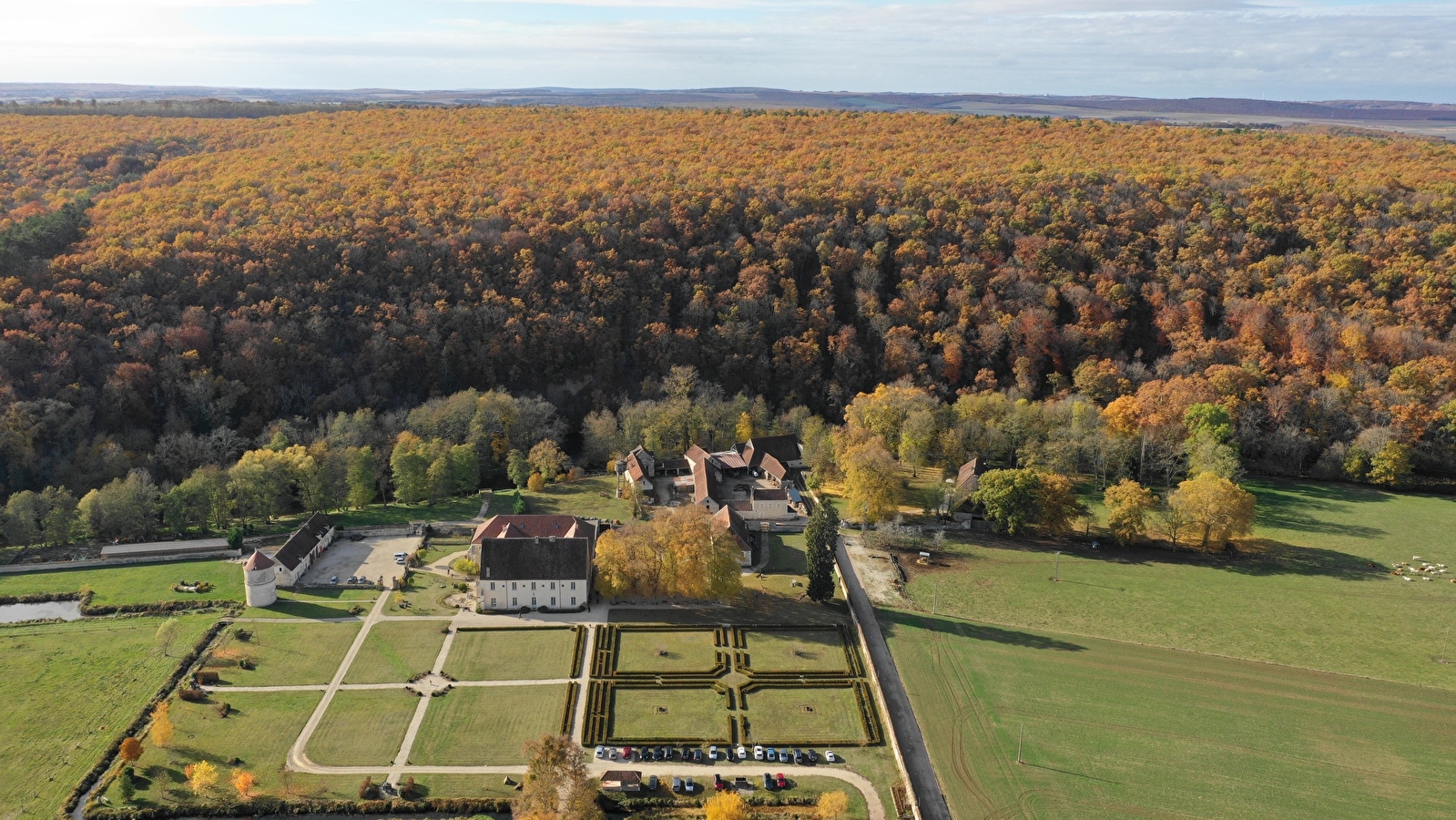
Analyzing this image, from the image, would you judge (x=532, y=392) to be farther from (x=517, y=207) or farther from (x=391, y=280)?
(x=517, y=207)

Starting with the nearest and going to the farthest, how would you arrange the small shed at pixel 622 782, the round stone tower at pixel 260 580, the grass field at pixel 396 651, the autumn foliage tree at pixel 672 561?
the small shed at pixel 622 782 → the grass field at pixel 396 651 → the autumn foliage tree at pixel 672 561 → the round stone tower at pixel 260 580

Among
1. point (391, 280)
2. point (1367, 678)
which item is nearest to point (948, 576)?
point (1367, 678)

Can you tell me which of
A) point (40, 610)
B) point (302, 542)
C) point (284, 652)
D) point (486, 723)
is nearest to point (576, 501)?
point (302, 542)

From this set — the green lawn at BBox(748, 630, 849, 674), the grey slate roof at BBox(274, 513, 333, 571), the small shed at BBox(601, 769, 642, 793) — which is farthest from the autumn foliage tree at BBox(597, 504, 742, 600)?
the grey slate roof at BBox(274, 513, 333, 571)

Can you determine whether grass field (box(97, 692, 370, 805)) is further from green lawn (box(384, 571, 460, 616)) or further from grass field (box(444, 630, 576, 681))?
green lawn (box(384, 571, 460, 616))

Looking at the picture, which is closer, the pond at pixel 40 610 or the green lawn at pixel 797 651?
the green lawn at pixel 797 651

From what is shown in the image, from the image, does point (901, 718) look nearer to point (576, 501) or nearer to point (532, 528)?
point (532, 528)

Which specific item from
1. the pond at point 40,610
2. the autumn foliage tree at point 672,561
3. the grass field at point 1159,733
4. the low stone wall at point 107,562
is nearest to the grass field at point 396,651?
the autumn foliage tree at point 672,561

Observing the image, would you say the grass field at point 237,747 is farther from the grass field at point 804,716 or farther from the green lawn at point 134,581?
the grass field at point 804,716
